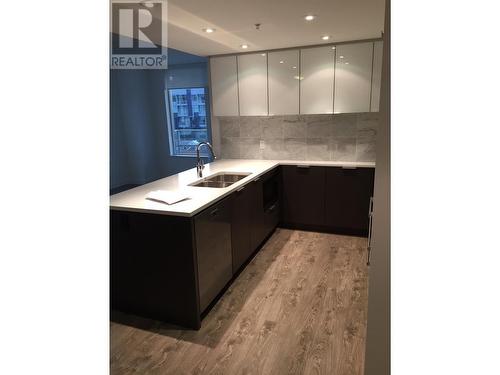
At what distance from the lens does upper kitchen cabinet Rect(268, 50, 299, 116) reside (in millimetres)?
3809

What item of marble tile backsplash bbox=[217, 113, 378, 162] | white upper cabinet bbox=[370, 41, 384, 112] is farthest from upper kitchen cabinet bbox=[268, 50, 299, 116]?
white upper cabinet bbox=[370, 41, 384, 112]

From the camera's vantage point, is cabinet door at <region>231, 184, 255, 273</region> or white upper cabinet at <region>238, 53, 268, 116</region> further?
white upper cabinet at <region>238, 53, 268, 116</region>

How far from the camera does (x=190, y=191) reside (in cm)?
262

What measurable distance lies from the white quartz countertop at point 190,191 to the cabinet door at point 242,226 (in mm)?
118

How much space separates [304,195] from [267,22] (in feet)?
6.95

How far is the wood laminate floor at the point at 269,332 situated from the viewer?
196cm

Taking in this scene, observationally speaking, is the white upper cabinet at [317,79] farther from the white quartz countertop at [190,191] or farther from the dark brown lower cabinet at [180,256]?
the dark brown lower cabinet at [180,256]

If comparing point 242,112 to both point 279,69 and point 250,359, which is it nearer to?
point 279,69

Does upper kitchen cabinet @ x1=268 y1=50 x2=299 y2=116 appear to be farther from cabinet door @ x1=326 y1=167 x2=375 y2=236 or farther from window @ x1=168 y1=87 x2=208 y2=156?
window @ x1=168 y1=87 x2=208 y2=156

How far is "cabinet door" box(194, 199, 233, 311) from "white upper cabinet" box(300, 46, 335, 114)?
73.9 inches

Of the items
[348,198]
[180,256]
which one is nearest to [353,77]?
[348,198]
